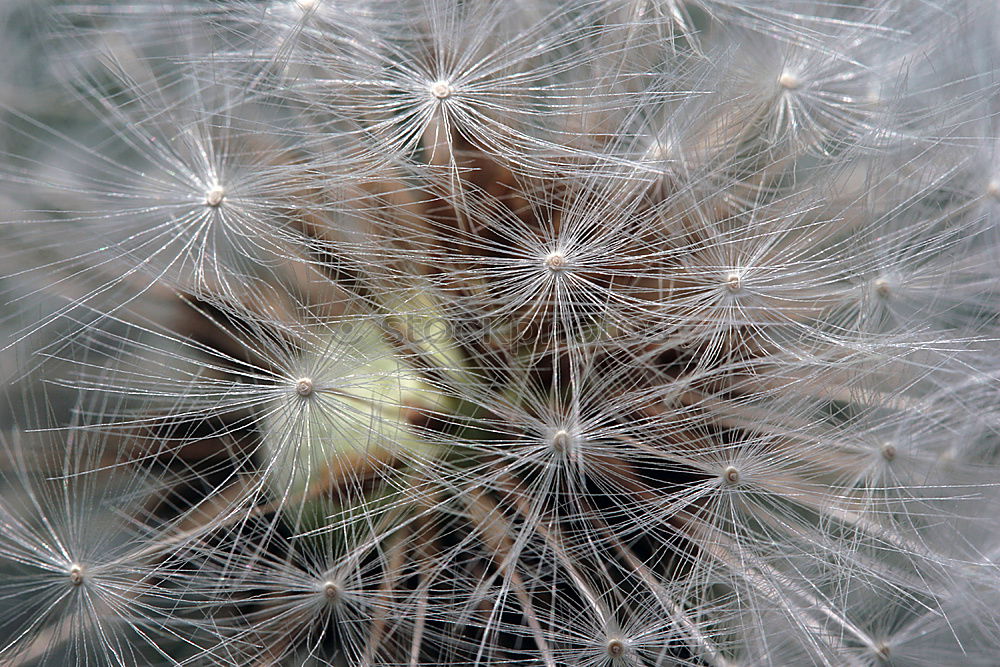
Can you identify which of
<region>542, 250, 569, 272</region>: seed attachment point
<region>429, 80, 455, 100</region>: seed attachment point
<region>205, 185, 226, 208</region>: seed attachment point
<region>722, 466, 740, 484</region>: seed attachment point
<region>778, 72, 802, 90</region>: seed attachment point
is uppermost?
<region>778, 72, 802, 90</region>: seed attachment point

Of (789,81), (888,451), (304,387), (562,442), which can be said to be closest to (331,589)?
(304,387)

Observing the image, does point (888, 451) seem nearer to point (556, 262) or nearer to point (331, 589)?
point (556, 262)

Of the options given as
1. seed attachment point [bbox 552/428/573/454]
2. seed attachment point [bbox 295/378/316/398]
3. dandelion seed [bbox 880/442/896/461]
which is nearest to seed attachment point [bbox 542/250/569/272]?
seed attachment point [bbox 552/428/573/454]

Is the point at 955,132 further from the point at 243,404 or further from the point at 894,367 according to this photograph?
the point at 243,404

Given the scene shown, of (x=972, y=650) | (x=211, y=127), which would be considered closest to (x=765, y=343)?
(x=972, y=650)

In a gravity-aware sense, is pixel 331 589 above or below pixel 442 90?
below

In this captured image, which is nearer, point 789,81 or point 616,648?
point 616,648

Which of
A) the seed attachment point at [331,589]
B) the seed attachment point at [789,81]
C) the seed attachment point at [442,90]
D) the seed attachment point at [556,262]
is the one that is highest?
the seed attachment point at [789,81]

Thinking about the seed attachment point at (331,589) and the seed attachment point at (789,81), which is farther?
the seed attachment point at (789,81)

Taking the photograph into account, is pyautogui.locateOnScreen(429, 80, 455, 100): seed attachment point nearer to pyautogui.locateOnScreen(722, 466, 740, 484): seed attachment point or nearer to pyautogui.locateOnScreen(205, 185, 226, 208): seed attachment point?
pyautogui.locateOnScreen(205, 185, 226, 208): seed attachment point

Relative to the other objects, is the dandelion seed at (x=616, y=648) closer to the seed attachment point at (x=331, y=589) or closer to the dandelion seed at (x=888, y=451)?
the seed attachment point at (x=331, y=589)

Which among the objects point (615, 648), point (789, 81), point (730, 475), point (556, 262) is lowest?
point (615, 648)

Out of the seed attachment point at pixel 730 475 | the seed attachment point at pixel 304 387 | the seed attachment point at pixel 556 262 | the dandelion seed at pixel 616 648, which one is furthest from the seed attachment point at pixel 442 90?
the dandelion seed at pixel 616 648

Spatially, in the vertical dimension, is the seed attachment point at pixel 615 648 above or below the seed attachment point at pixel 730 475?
below
